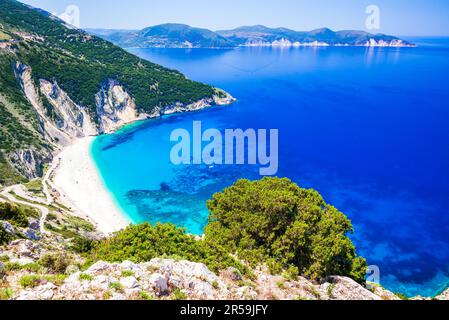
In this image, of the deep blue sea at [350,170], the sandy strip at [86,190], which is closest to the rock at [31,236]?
the sandy strip at [86,190]

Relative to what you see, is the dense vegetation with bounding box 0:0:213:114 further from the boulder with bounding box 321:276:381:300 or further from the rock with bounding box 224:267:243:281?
the boulder with bounding box 321:276:381:300

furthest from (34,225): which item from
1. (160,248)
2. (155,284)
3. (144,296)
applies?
(144,296)

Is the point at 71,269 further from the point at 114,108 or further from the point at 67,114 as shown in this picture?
the point at 114,108

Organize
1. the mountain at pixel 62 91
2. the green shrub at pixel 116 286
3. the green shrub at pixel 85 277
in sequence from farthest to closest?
1. the mountain at pixel 62 91
2. the green shrub at pixel 85 277
3. the green shrub at pixel 116 286

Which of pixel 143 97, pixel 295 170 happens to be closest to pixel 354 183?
pixel 295 170

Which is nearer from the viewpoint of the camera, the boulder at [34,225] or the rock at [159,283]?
the rock at [159,283]

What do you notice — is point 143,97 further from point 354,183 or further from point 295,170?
point 354,183

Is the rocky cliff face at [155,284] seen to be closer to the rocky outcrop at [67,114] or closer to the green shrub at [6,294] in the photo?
the green shrub at [6,294]
